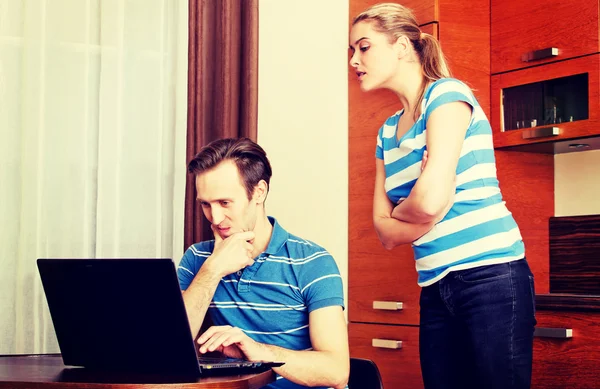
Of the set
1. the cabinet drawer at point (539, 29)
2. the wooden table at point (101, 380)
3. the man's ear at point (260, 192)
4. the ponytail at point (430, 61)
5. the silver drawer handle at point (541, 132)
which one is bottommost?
the wooden table at point (101, 380)

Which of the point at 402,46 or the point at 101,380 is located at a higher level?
the point at 402,46

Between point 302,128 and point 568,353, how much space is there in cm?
140

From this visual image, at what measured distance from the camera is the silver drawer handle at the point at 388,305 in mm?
3031

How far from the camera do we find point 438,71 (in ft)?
6.56

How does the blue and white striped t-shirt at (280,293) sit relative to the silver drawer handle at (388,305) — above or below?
above

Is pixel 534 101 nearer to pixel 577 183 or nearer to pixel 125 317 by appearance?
pixel 577 183

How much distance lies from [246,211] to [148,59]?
44.3 inches

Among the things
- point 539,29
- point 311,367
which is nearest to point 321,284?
point 311,367

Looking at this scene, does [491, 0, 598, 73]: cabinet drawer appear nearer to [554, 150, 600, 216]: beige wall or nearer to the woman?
[554, 150, 600, 216]: beige wall

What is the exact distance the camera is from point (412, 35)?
2039mm

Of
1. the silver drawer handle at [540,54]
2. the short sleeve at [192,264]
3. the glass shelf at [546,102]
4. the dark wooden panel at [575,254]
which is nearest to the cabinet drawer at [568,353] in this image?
the dark wooden panel at [575,254]

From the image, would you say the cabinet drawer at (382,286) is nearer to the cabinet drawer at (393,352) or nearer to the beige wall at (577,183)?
the cabinet drawer at (393,352)

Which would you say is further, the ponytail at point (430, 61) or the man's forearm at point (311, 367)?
the ponytail at point (430, 61)

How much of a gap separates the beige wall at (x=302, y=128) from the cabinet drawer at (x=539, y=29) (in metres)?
0.66
